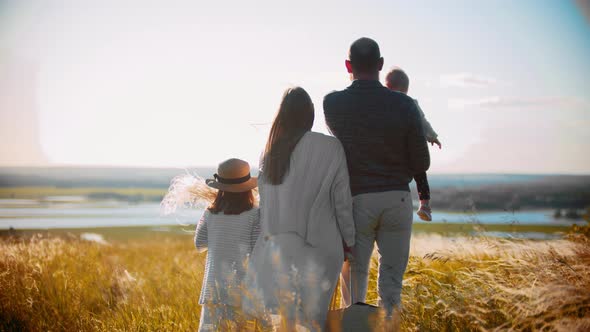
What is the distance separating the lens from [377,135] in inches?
156

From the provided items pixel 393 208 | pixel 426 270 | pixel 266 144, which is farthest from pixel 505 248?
pixel 266 144

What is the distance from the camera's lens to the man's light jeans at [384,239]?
3959 mm

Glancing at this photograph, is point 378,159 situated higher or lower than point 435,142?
lower

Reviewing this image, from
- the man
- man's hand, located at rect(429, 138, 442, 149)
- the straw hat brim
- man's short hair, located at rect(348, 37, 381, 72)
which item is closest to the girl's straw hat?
the straw hat brim

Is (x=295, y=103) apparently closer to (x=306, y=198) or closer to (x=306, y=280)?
(x=306, y=198)

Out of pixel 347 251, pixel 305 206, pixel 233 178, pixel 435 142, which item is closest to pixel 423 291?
pixel 347 251

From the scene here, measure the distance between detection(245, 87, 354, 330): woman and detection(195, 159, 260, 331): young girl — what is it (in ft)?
1.30

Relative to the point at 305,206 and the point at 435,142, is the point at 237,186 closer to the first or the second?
the point at 305,206

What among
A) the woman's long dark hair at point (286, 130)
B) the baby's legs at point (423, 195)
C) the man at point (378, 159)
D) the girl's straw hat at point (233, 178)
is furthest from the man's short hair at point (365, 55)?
the girl's straw hat at point (233, 178)

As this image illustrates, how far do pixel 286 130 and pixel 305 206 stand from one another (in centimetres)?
57

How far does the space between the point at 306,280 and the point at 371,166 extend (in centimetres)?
97

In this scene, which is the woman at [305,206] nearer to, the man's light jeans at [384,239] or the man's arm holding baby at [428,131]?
the man's light jeans at [384,239]

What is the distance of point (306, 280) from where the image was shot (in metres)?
3.87

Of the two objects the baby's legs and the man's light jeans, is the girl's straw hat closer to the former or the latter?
the man's light jeans
